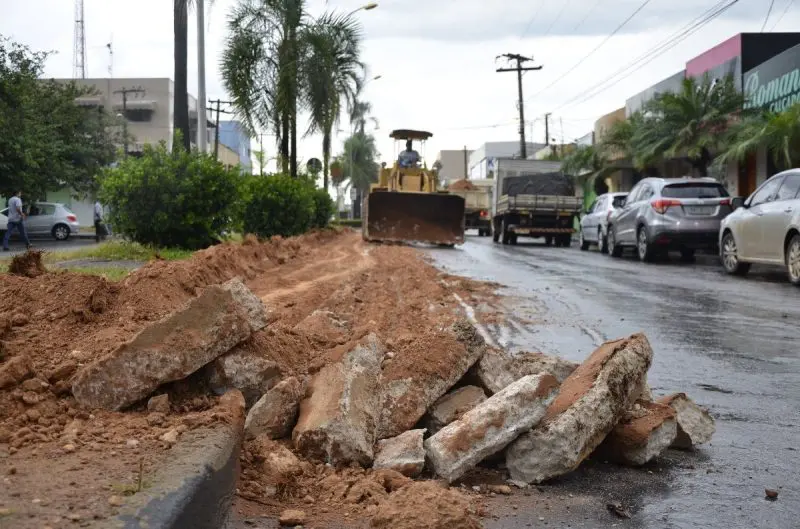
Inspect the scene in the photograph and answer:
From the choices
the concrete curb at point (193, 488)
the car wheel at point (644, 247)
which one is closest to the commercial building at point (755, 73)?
the car wheel at point (644, 247)

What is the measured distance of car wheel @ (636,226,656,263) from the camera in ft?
65.0

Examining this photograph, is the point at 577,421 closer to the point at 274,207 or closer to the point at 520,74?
the point at 274,207

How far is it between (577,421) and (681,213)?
1565cm

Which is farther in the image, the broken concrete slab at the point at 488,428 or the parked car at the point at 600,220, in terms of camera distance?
the parked car at the point at 600,220

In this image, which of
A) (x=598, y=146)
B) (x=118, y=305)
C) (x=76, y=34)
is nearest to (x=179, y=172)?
(x=118, y=305)

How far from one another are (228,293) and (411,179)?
908 inches

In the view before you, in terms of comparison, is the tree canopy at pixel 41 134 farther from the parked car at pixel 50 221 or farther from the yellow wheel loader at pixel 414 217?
the yellow wheel loader at pixel 414 217

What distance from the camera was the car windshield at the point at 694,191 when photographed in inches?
744

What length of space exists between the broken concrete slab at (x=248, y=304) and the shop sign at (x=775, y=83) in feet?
67.5

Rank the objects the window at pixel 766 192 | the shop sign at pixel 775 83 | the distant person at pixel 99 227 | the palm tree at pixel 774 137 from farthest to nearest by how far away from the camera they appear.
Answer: the distant person at pixel 99 227
the shop sign at pixel 775 83
the palm tree at pixel 774 137
the window at pixel 766 192

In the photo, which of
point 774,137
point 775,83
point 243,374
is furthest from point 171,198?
point 775,83

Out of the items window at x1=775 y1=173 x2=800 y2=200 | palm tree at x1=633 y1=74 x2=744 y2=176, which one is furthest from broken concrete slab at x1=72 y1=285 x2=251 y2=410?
palm tree at x1=633 y1=74 x2=744 y2=176

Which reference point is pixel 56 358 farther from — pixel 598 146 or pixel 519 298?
pixel 598 146

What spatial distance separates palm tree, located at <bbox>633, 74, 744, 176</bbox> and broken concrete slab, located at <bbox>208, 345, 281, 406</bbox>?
23.3 meters
